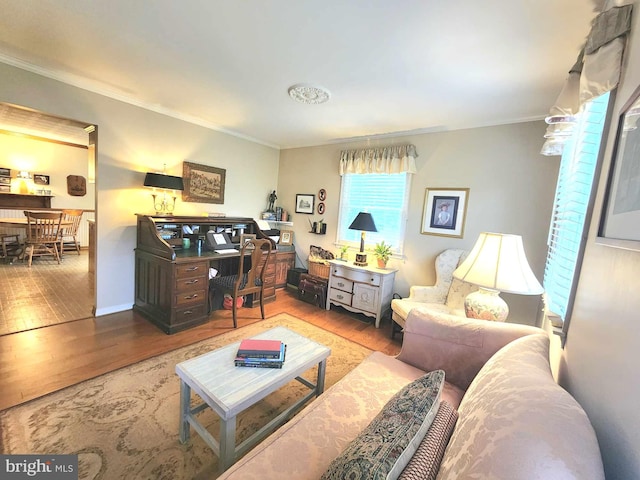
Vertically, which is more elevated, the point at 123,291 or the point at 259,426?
the point at 123,291

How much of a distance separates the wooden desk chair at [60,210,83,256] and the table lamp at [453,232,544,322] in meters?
7.13

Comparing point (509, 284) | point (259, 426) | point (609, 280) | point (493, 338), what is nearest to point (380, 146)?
point (509, 284)

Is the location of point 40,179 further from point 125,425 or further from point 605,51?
point 605,51

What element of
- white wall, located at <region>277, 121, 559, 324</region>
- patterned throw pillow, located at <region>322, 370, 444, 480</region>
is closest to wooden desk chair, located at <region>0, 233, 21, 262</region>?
white wall, located at <region>277, 121, 559, 324</region>

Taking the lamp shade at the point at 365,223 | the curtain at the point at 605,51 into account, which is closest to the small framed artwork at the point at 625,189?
the curtain at the point at 605,51

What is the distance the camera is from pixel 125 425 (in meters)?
1.56

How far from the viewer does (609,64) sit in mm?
983

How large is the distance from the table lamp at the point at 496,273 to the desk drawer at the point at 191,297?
2.53 m

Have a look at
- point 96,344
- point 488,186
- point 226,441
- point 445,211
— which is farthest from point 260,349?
point 488,186

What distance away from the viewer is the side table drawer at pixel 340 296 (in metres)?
3.44

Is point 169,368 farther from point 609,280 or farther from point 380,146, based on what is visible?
point 380,146

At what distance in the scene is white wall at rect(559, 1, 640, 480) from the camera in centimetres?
59

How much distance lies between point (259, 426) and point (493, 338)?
1472 mm

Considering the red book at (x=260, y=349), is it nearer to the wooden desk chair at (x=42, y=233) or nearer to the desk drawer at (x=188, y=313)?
the desk drawer at (x=188, y=313)
